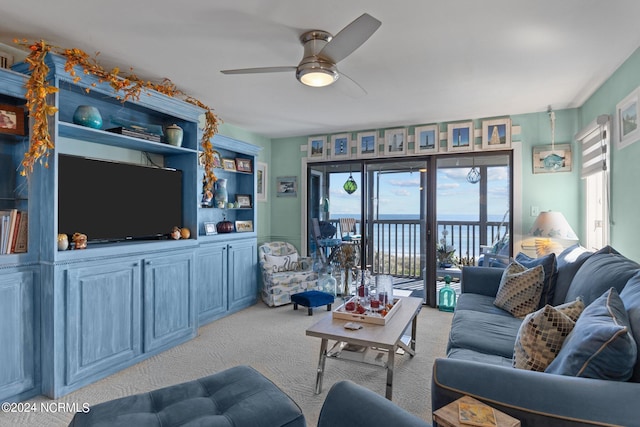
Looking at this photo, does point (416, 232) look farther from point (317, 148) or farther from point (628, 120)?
point (628, 120)

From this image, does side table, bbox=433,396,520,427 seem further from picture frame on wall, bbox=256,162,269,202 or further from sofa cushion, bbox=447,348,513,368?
picture frame on wall, bbox=256,162,269,202

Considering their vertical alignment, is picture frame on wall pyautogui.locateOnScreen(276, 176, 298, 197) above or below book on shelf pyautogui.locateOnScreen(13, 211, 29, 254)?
above

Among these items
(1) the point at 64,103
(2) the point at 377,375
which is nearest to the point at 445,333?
(2) the point at 377,375

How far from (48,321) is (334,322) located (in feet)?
6.25

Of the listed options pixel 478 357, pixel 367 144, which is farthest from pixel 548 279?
pixel 367 144

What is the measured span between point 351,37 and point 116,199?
7.47ft

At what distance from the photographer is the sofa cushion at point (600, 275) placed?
1959 millimetres

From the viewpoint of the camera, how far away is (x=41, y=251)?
2393 millimetres

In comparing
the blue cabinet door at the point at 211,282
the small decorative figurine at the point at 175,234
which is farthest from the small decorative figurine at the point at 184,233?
the blue cabinet door at the point at 211,282

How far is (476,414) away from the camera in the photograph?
109 centimetres

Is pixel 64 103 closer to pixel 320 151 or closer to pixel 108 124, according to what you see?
pixel 108 124

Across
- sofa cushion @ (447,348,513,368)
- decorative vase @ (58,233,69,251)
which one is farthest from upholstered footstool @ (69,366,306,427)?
A: decorative vase @ (58,233,69,251)

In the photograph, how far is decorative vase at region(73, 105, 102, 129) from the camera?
8.61 feet

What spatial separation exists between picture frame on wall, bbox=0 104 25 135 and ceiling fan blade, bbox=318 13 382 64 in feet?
6.60
